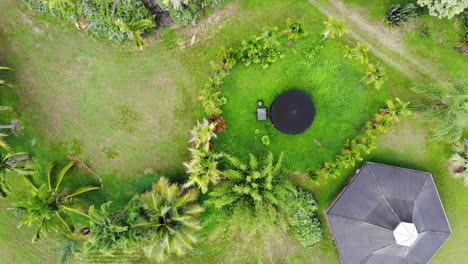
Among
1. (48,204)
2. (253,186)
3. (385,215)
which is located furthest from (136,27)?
(385,215)

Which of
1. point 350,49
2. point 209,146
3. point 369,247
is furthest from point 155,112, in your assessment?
point 369,247

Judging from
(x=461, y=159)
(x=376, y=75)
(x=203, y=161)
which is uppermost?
(x=376, y=75)

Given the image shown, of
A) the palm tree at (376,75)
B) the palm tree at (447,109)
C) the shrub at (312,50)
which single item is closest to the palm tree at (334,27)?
the shrub at (312,50)

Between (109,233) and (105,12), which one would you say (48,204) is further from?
(105,12)

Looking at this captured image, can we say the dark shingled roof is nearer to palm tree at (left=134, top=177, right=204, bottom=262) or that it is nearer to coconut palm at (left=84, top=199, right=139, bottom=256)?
palm tree at (left=134, top=177, right=204, bottom=262)

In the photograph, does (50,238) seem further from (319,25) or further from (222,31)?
(319,25)

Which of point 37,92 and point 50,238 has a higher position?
point 37,92
